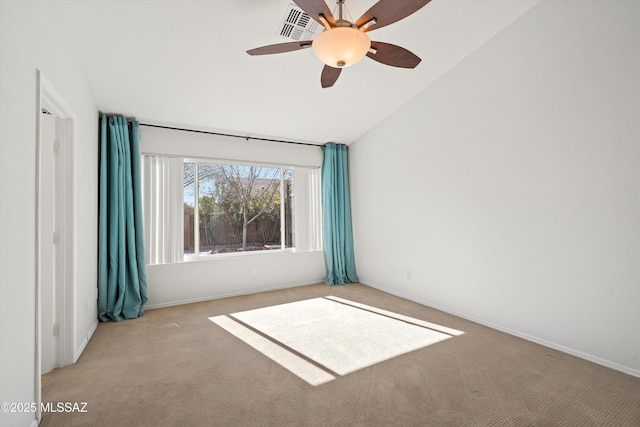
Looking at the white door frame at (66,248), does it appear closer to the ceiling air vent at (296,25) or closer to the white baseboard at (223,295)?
the white baseboard at (223,295)

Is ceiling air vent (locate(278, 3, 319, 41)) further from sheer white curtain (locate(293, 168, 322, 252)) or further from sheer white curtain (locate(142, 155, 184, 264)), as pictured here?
sheer white curtain (locate(293, 168, 322, 252))

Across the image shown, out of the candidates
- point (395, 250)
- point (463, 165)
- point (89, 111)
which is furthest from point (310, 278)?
point (89, 111)

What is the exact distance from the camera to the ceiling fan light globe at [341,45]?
184 cm

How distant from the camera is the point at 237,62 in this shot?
2855mm

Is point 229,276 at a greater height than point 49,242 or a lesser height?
lesser

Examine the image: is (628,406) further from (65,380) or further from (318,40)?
(65,380)

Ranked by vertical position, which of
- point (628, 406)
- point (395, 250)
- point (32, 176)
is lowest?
point (628, 406)

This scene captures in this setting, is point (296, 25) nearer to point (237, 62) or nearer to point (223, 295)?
point (237, 62)

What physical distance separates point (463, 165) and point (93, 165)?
3.99 metres

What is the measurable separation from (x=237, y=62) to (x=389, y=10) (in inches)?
65.2

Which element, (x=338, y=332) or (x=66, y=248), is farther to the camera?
(x=338, y=332)

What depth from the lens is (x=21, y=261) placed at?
1.45 meters

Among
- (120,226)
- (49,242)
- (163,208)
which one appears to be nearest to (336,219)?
(163,208)

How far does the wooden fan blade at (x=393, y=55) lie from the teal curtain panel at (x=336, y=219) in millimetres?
2669
